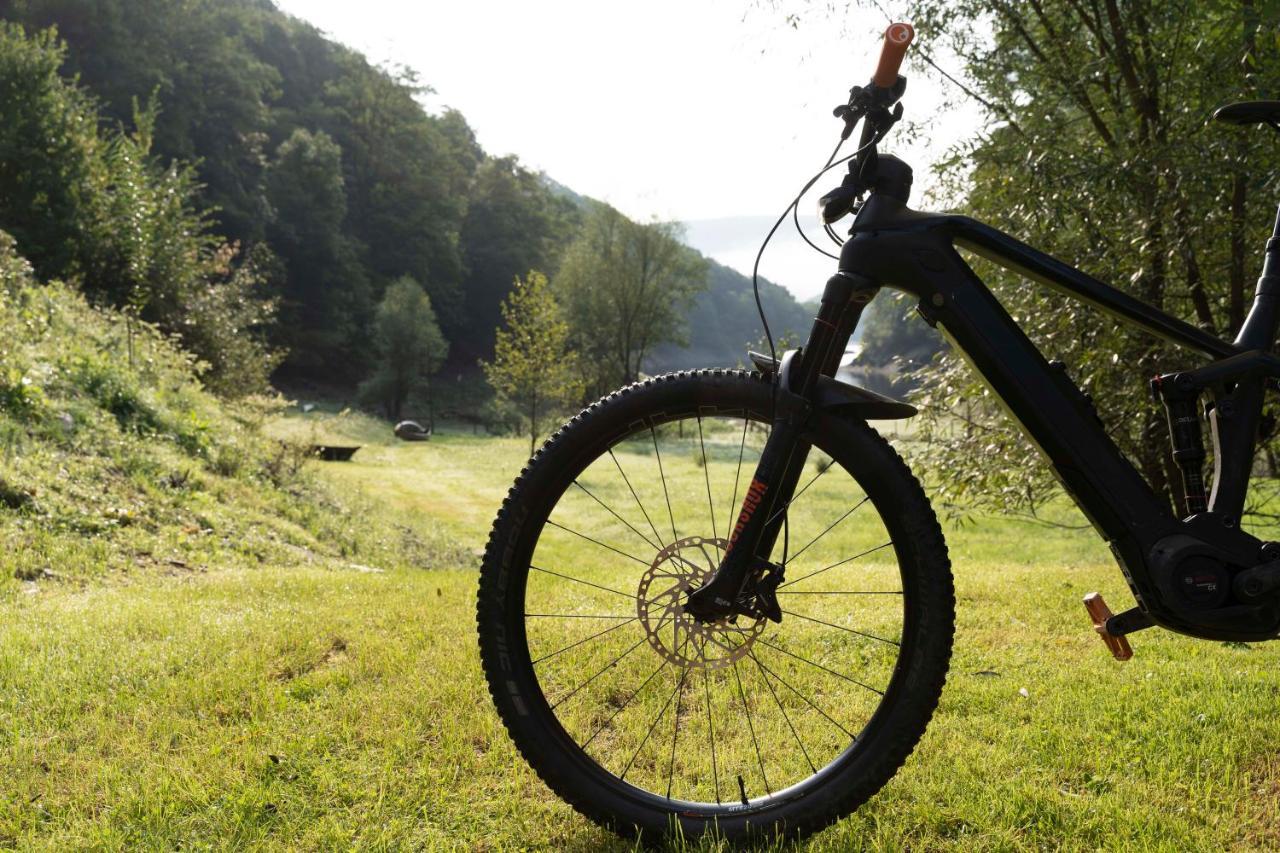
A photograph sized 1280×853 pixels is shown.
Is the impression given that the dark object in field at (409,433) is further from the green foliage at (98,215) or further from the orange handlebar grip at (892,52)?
the orange handlebar grip at (892,52)

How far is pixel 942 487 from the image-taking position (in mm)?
5953

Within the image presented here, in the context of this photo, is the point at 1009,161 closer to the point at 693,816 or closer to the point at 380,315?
the point at 693,816

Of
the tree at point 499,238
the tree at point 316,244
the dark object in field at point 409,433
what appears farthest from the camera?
the tree at point 499,238

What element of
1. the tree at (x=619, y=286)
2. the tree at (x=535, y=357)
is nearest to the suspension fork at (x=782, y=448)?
the tree at (x=535, y=357)

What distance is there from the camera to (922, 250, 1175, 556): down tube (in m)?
1.90

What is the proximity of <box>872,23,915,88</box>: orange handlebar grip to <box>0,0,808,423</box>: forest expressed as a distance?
14.4 m

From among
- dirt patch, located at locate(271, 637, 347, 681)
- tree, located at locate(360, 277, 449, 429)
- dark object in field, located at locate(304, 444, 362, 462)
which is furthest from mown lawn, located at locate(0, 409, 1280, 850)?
tree, located at locate(360, 277, 449, 429)

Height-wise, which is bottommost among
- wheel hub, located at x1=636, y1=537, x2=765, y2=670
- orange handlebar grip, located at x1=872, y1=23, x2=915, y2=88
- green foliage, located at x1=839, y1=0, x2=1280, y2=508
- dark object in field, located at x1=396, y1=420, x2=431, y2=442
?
dark object in field, located at x1=396, y1=420, x2=431, y2=442

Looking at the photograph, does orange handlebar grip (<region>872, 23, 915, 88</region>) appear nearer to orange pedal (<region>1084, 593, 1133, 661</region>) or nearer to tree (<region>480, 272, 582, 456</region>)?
orange pedal (<region>1084, 593, 1133, 661</region>)

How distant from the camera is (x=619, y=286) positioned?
4694 cm

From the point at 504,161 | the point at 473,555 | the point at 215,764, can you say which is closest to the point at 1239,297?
the point at 215,764

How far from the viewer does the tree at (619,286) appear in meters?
46.8

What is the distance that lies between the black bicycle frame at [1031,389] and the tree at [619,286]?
44.1 m

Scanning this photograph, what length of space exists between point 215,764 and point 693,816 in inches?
54.6
